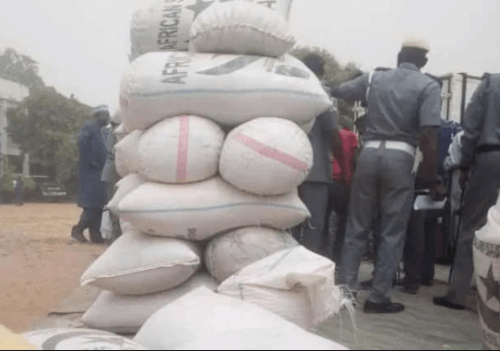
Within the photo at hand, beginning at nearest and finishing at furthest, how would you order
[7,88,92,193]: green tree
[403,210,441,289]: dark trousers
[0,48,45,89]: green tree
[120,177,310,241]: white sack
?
[120,177,310,241]: white sack < [403,210,441,289]: dark trousers < [7,88,92,193]: green tree < [0,48,45,89]: green tree

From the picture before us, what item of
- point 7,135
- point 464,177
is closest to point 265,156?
point 464,177

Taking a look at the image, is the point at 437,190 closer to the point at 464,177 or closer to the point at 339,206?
the point at 464,177

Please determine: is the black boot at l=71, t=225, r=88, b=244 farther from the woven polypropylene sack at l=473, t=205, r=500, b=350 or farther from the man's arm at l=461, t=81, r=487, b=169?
the woven polypropylene sack at l=473, t=205, r=500, b=350

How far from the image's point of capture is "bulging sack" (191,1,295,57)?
2.81 meters

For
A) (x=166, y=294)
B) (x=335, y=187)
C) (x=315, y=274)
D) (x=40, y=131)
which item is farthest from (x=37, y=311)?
(x=40, y=131)

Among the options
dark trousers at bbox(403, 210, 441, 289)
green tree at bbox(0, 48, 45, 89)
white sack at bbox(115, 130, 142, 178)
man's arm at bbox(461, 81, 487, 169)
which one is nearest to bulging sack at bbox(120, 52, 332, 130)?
white sack at bbox(115, 130, 142, 178)

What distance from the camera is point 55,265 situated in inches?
247

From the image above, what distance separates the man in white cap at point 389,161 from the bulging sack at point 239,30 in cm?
66

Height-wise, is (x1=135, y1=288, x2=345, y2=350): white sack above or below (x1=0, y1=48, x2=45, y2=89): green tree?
above

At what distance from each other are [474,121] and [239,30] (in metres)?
1.33

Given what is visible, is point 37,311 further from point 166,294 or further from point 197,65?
point 197,65

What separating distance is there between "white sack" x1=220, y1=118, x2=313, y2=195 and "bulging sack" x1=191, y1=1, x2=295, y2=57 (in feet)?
1.25

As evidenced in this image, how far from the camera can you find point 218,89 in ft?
9.11

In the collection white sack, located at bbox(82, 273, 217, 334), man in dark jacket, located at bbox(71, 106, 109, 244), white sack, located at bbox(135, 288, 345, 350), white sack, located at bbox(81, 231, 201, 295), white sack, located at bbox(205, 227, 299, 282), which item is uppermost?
white sack, located at bbox(135, 288, 345, 350)
